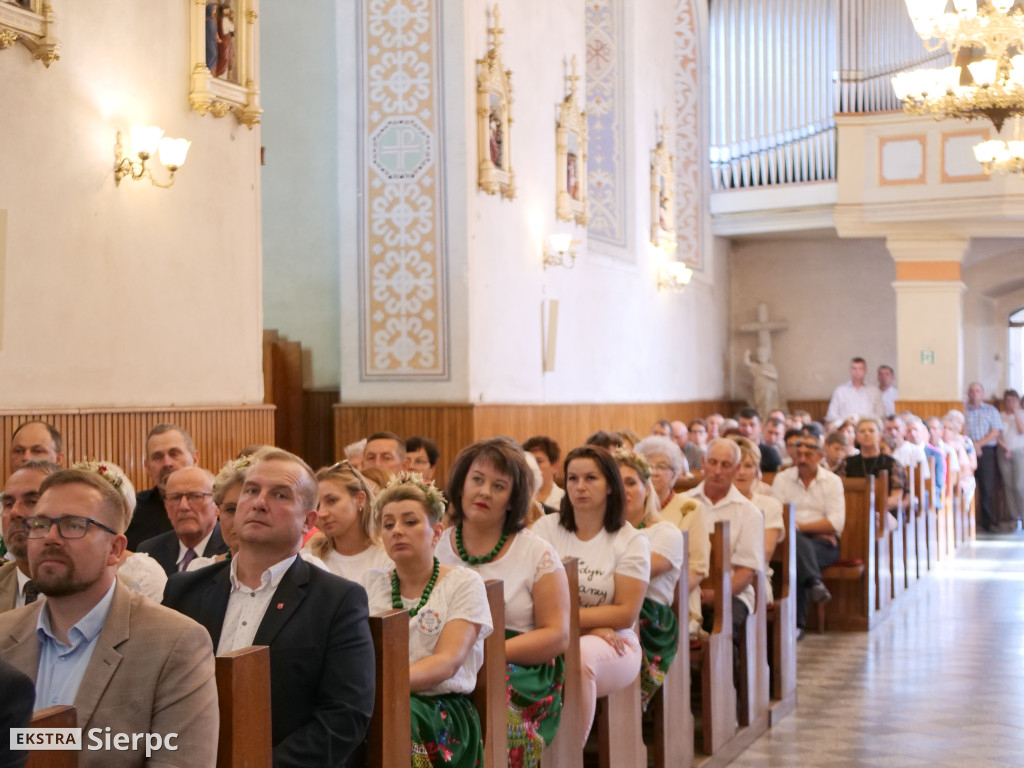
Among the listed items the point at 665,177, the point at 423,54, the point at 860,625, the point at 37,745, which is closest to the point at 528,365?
the point at 423,54

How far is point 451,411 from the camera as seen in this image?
9484 millimetres

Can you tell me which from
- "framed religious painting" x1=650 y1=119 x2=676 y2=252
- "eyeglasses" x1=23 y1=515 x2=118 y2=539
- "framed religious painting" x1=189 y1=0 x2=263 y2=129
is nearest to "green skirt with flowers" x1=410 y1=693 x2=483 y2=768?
Answer: "eyeglasses" x1=23 y1=515 x2=118 y2=539

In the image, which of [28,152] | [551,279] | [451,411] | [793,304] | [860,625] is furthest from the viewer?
[793,304]

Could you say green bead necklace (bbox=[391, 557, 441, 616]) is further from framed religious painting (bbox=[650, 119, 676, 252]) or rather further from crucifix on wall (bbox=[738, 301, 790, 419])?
crucifix on wall (bbox=[738, 301, 790, 419])

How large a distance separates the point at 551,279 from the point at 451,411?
7.15ft

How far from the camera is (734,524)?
5.71 m

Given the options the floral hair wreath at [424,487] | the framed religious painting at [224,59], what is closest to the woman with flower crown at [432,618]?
the floral hair wreath at [424,487]

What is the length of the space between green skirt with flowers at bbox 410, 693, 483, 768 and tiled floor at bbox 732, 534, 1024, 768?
2.18m

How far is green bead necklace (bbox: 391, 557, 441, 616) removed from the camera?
3.29m

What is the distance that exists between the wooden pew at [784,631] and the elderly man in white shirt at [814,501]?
1.36 meters

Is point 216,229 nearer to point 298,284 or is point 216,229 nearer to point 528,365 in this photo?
point 298,284

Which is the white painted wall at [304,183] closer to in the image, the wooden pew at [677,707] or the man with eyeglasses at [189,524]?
the wooden pew at [677,707]

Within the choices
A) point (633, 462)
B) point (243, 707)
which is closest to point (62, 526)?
point (243, 707)

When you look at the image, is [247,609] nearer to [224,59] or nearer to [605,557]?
[605,557]
